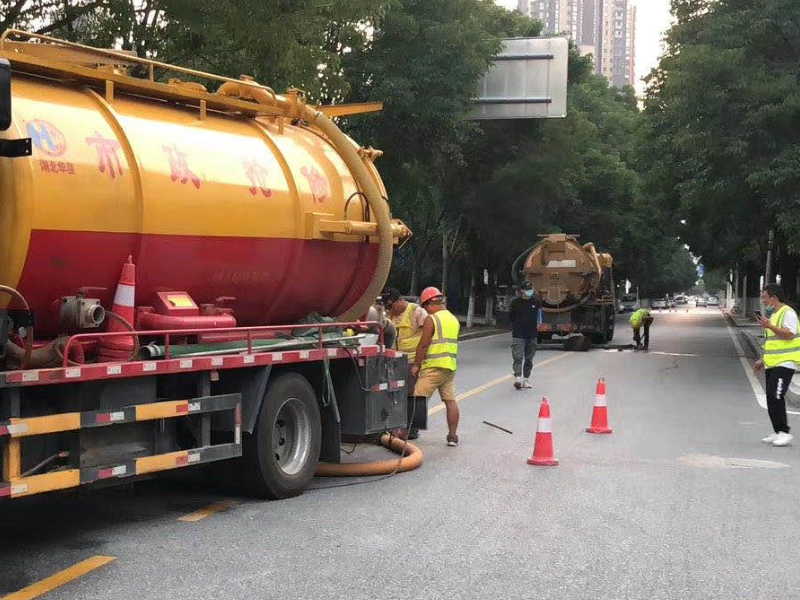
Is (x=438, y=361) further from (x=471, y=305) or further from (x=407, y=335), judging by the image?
(x=471, y=305)

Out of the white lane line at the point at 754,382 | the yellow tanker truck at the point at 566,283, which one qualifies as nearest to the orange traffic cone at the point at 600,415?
the white lane line at the point at 754,382

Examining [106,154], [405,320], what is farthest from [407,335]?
[106,154]

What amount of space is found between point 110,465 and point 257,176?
2644 millimetres

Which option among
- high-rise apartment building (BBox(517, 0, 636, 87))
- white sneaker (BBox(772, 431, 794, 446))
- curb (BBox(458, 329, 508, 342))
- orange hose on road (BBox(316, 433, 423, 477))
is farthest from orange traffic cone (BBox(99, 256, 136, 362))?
high-rise apartment building (BBox(517, 0, 636, 87))

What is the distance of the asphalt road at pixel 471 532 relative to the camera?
5.41 meters

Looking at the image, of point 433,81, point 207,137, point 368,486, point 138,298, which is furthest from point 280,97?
point 433,81

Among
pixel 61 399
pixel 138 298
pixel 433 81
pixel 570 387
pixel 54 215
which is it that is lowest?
pixel 570 387

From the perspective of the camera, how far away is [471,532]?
6.58 meters

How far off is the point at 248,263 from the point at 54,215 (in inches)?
73.9

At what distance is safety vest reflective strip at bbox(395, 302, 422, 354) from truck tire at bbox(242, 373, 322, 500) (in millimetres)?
2719

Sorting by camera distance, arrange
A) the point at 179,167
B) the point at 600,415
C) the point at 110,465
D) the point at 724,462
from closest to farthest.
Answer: the point at 110,465 → the point at 179,167 → the point at 724,462 → the point at 600,415

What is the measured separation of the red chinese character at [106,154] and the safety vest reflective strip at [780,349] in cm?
727

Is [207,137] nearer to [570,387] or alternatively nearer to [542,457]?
[542,457]

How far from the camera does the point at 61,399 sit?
589cm
